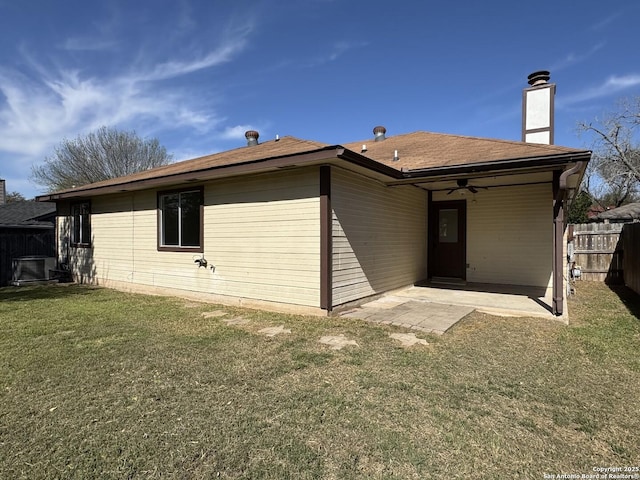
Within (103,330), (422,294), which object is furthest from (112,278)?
(422,294)

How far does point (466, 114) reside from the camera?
44.8ft

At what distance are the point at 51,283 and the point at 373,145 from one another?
1041cm

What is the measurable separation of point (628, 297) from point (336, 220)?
7059 millimetres

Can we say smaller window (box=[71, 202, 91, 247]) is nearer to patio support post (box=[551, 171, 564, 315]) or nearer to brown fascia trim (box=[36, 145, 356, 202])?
brown fascia trim (box=[36, 145, 356, 202])

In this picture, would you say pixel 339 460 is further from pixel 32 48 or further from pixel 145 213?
pixel 32 48

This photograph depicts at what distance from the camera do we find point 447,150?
25.6ft

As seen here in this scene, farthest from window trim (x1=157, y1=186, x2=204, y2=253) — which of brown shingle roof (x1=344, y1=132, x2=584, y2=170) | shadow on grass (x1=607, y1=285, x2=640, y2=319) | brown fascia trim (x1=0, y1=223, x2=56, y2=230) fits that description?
shadow on grass (x1=607, y1=285, x2=640, y2=319)

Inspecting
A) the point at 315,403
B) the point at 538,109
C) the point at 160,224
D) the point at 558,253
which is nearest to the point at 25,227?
the point at 160,224

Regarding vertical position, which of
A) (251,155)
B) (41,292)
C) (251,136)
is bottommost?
(41,292)

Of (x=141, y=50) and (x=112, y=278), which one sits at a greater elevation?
(x=141, y=50)

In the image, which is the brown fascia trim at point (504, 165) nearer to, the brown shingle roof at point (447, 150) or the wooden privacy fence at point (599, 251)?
the brown shingle roof at point (447, 150)

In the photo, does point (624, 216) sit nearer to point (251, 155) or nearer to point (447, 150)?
point (447, 150)

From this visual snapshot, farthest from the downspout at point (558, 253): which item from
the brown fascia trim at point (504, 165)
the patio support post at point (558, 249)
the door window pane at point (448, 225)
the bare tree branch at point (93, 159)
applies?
the bare tree branch at point (93, 159)

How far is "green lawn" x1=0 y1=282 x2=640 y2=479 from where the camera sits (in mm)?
2166
